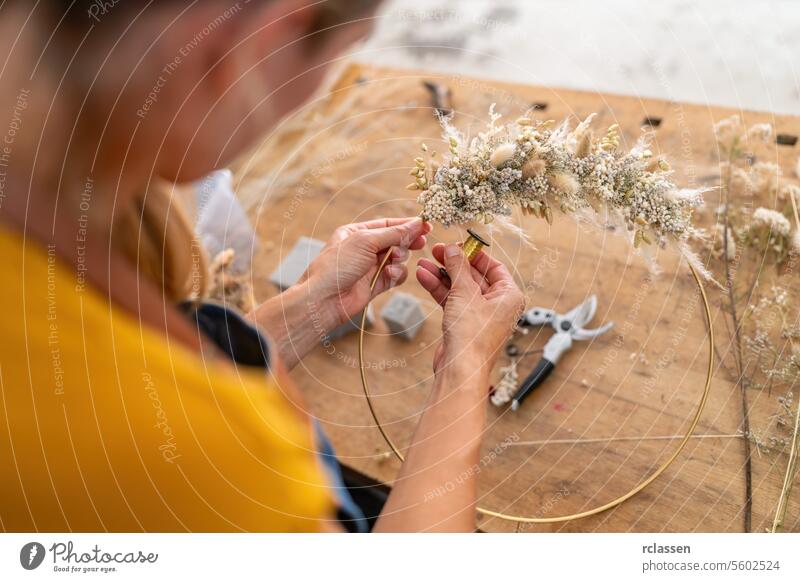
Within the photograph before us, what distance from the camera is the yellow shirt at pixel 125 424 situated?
555 mm

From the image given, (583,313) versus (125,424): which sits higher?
(583,313)

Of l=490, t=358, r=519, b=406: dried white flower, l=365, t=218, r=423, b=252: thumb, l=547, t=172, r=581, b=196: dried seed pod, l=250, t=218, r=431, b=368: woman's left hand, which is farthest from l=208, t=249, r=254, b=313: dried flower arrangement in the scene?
l=547, t=172, r=581, b=196: dried seed pod

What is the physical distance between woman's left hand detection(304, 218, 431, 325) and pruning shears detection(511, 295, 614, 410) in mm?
185

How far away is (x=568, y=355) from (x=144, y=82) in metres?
0.58

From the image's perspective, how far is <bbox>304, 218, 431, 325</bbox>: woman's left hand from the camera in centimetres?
75

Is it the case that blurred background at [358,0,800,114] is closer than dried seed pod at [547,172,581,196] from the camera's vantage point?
No

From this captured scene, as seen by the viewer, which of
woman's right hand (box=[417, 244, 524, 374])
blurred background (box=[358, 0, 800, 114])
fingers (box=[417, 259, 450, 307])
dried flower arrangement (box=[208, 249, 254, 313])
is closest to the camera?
woman's right hand (box=[417, 244, 524, 374])

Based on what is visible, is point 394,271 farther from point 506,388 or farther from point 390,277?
point 506,388

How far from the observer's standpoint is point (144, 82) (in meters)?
0.58

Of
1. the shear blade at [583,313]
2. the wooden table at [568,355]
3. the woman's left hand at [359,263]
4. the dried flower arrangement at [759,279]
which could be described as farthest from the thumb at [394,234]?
the dried flower arrangement at [759,279]

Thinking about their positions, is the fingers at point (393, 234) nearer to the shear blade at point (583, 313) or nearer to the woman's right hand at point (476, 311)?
the woman's right hand at point (476, 311)

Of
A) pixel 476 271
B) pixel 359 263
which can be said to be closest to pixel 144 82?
pixel 359 263

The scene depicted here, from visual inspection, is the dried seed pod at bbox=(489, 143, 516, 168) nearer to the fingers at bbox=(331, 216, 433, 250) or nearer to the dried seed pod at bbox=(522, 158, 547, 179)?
the dried seed pod at bbox=(522, 158, 547, 179)

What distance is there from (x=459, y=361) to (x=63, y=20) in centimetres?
49
